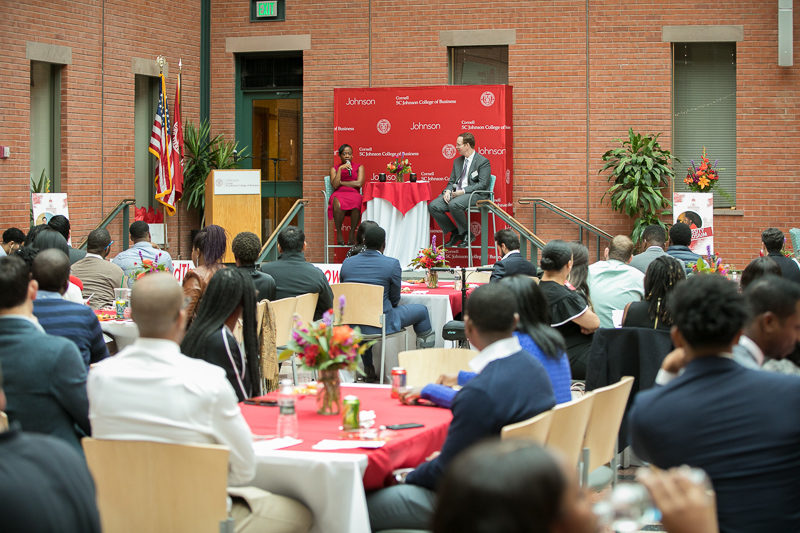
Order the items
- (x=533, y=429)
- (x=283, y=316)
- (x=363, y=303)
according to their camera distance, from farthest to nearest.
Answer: (x=363, y=303) → (x=283, y=316) → (x=533, y=429)

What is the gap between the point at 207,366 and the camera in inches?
102

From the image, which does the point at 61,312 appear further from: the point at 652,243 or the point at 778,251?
the point at 778,251

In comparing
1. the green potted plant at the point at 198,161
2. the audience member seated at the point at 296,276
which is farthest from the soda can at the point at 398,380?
the green potted plant at the point at 198,161

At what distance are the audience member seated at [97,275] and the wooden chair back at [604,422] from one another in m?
4.55

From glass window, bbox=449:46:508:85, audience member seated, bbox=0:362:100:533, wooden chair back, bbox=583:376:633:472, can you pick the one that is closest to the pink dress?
glass window, bbox=449:46:508:85

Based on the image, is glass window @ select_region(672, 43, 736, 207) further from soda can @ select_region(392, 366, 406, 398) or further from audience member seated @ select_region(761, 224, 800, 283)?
soda can @ select_region(392, 366, 406, 398)

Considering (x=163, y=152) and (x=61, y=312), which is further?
(x=163, y=152)

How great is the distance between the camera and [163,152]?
1120 centimetres

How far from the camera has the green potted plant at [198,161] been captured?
12.0 m

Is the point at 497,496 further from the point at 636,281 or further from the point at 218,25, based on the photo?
the point at 218,25

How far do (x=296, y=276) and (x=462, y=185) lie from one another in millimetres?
4724

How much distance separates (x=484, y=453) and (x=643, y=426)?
1141 millimetres

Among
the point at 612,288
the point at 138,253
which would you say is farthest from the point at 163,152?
the point at 612,288

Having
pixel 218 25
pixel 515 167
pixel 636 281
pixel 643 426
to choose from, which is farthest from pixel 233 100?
pixel 643 426
